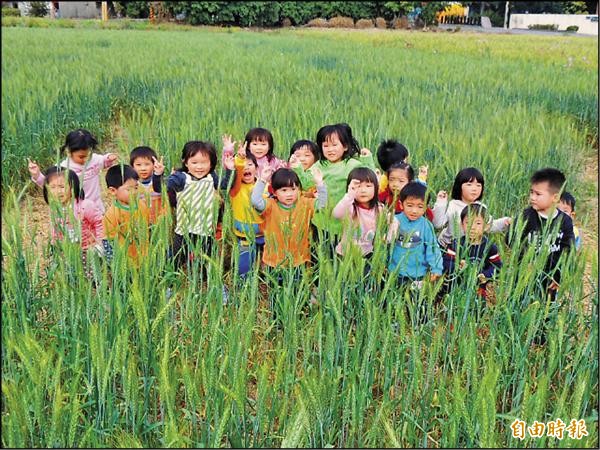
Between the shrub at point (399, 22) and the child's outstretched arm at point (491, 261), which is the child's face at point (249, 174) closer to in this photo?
the child's outstretched arm at point (491, 261)

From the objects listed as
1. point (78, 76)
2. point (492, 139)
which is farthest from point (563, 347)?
point (78, 76)

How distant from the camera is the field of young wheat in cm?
143

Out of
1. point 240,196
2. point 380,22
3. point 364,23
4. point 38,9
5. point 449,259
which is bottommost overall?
point 449,259

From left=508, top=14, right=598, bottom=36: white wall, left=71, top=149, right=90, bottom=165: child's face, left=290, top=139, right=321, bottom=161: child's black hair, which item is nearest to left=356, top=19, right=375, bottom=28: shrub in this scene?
left=508, top=14, right=598, bottom=36: white wall

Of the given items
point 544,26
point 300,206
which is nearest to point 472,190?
point 300,206

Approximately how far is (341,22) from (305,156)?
2879 centimetres

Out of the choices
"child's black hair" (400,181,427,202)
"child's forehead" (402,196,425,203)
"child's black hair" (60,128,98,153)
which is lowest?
"child's forehead" (402,196,425,203)

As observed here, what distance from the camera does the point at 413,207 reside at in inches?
94.7

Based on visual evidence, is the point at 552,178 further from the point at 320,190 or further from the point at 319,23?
the point at 319,23

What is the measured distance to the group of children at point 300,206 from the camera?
211cm

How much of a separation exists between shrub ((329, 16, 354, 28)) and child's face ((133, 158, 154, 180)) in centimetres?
2889

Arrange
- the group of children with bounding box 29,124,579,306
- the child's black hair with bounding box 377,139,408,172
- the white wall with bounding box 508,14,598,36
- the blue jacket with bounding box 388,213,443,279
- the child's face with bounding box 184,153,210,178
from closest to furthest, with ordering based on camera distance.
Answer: the group of children with bounding box 29,124,579,306 → the blue jacket with bounding box 388,213,443,279 → the child's face with bounding box 184,153,210,178 → the child's black hair with bounding box 377,139,408,172 → the white wall with bounding box 508,14,598,36

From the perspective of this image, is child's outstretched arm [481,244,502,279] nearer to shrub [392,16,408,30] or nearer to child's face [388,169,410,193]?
child's face [388,169,410,193]

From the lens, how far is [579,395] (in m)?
1.32
